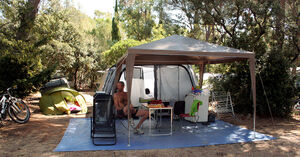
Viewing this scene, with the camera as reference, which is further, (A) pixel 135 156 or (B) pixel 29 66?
(B) pixel 29 66

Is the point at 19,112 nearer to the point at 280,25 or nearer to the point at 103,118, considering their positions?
the point at 103,118

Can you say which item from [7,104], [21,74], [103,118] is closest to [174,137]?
[103,118]

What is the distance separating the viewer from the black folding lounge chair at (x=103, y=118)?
4.69 meters

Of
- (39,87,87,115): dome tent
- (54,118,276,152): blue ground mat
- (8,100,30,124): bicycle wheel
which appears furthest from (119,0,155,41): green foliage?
(54,118,276,152): blue ground mat

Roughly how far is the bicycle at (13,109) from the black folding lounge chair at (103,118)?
7.64ft

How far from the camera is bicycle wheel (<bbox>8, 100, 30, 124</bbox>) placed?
5.80 metres

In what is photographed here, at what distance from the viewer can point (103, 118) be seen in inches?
191

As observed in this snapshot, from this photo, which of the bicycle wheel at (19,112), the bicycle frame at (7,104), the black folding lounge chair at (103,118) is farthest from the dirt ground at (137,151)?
the black folding lounge chair at (103,118)

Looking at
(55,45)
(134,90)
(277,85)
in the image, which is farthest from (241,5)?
(55,45)

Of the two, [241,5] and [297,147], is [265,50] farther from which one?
[297,147]

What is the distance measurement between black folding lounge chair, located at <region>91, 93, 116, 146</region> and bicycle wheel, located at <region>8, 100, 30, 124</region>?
232 centimetres

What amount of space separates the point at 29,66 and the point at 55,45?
5.38 metres

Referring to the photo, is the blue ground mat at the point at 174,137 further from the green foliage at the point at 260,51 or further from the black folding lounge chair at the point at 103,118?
the green foliage at the point at 260,51

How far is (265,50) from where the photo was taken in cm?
721
